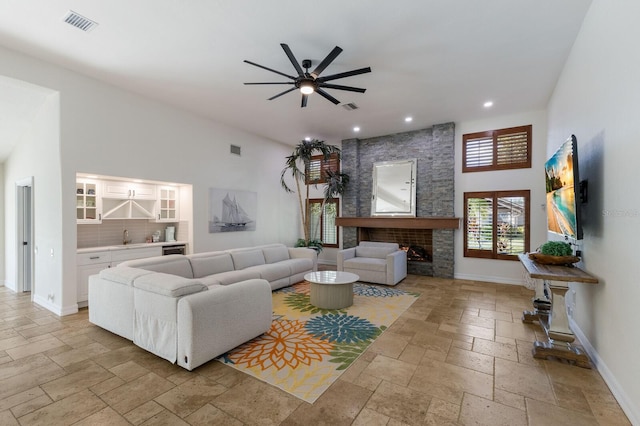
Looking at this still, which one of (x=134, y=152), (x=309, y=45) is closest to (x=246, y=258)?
(x=134, y=152)

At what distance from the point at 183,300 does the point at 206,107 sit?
163 inches

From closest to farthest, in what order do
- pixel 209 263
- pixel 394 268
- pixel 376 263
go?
pixel 209 263, pixel 394 268, pixel 376 263

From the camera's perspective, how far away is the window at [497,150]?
19.0ft

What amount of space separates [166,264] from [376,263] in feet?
11.9

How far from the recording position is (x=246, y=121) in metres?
6.30

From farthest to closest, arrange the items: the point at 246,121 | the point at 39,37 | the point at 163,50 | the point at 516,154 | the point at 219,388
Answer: the point at 246,121, the point at 516,154, the point at 163,50, the point at 39,37, the point at 219,388

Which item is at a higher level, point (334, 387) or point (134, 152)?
point (134, 152)

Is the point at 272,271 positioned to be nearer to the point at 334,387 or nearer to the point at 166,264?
the point at 166,264

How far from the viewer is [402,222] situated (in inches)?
265

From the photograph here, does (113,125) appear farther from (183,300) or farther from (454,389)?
(454,389)

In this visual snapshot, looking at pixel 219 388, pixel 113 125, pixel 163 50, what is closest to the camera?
pixel 219 388

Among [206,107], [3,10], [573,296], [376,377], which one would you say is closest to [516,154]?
[573,296]

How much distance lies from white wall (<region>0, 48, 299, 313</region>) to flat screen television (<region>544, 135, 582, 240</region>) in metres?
5.72

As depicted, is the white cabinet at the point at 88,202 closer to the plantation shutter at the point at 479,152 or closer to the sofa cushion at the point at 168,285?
the sofa cushion at the point at 168,285
